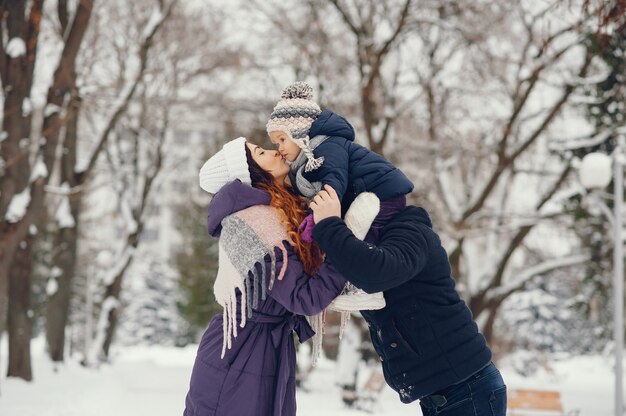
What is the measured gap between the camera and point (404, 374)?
304cm

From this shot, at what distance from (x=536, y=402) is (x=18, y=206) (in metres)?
7.02

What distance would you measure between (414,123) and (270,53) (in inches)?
159

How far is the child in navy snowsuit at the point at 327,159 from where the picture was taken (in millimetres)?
3090

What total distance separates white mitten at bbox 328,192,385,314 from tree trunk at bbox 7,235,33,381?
9968 millimetres

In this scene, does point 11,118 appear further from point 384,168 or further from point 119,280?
point 119,280

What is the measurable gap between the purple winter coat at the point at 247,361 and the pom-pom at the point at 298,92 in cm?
41

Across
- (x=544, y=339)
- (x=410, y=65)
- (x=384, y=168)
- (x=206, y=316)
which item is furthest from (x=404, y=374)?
(x=544, y=339)

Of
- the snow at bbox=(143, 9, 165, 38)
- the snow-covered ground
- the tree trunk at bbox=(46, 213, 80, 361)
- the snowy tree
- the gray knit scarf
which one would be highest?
the snow at bbox=(143, 9, 165, 38)

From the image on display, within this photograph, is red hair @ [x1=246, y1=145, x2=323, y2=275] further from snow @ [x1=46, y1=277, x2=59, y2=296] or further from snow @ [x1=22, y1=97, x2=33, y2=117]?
snow @ [x1=46, y1=277, x2=59, y2=296]

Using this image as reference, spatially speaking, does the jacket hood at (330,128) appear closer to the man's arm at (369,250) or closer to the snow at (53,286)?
the man's arm at (369,250)

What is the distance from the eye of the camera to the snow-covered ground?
1031cm

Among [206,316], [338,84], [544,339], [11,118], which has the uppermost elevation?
[338,84]

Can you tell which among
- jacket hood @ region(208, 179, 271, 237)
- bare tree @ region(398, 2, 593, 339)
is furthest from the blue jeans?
bare tree @ region(398, 2, 593, 339)

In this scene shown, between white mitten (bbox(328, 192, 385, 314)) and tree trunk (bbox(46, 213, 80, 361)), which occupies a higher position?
white mitten (bbox(328, 192, 385, 314))
